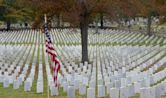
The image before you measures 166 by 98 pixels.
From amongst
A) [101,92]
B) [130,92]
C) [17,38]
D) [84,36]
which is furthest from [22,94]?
[17,38]

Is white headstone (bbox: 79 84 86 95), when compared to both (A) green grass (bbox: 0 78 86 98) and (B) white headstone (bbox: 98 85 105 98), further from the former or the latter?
(B) white headstone (bbox: 98 85 105 98)

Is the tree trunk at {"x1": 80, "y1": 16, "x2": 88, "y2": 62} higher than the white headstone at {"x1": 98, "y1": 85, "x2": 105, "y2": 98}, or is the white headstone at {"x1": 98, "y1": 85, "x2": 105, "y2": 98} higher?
the tree trunk at {"x1": 80, "y1": 16, "x2": 88, "y2": 62}

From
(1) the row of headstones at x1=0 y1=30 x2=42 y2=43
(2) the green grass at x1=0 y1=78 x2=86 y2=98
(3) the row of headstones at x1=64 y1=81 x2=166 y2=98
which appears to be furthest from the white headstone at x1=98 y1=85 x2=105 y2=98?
(1) the row of headstones at x1=0 y1=30 x2=42 y2=43

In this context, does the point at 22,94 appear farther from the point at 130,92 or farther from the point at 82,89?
the point at 130,92

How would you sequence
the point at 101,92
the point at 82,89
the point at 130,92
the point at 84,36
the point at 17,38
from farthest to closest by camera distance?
1. the point at 17,38
2. the point at 84,36
3. the point at 82,89
4. the point at 101,92
5. the point at 130,92

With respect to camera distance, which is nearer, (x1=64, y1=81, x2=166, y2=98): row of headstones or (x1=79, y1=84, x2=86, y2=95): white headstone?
(x1=64, y1=81, x2=166, y2=98): row of headstones

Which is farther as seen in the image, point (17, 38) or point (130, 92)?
point (17, 38)

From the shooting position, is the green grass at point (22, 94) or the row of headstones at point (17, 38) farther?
the row of headstones at point (17, 38)

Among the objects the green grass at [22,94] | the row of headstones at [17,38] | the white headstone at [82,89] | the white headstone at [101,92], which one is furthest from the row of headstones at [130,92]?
the row of headstones at [17,38]

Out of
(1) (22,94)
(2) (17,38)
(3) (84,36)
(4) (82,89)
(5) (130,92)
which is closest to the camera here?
(5) (130,92)

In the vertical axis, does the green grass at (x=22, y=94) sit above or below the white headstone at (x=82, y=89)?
below

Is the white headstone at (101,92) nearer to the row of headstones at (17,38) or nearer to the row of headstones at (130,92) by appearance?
the row of headstones at (130,92)

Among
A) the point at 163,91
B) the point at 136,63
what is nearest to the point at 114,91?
the point at 163,91

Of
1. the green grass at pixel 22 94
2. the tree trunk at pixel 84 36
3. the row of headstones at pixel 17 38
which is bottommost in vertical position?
the green grass at pixel 22 94
